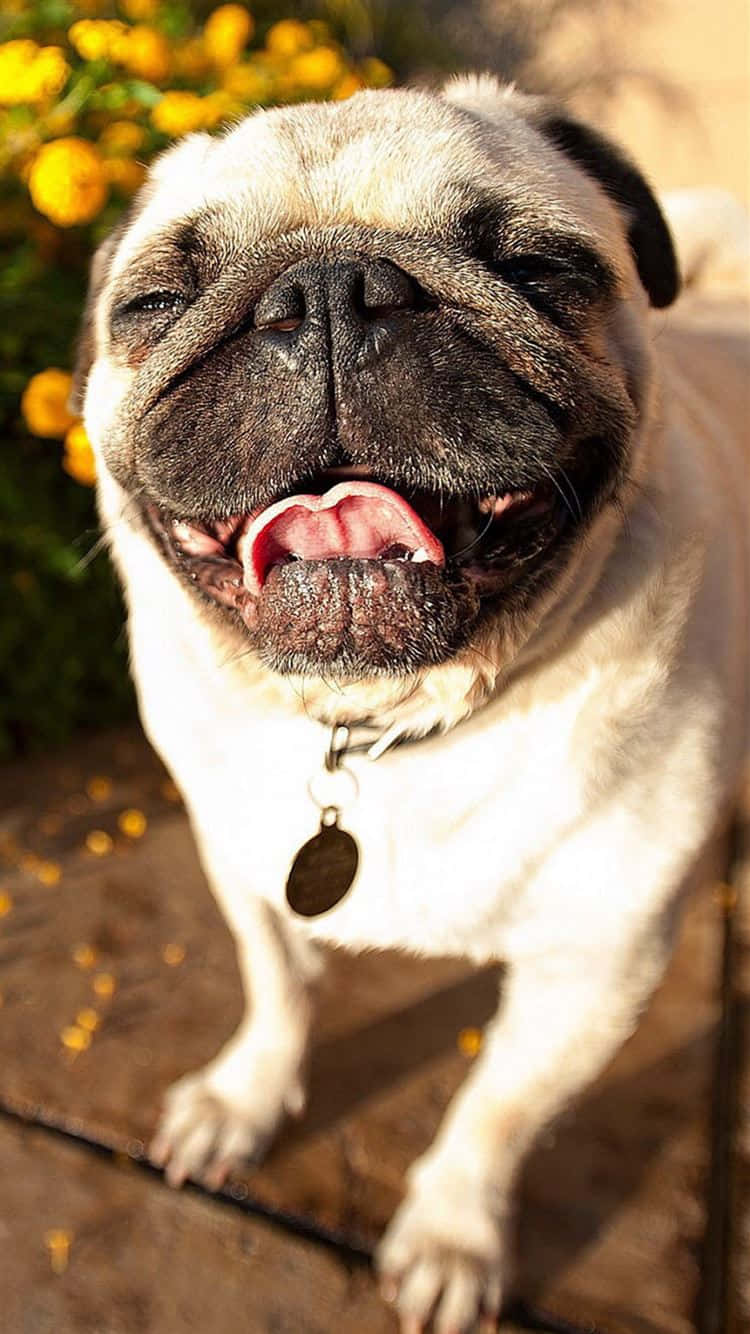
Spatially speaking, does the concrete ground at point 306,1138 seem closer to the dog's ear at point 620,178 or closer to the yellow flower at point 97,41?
the dog's ear at point 620,178

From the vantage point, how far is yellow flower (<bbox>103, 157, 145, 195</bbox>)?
2.45m

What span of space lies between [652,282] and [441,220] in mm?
475

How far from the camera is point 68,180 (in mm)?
2092

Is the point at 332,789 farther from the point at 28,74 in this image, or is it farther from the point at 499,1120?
the point at 28,74

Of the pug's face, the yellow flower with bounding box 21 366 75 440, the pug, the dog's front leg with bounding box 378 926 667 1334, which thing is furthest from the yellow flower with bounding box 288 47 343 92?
the dog's front leg with bounding box 378 926 667 1334

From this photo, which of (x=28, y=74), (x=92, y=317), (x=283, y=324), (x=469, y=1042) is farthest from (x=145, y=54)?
(x=469, y=1042)

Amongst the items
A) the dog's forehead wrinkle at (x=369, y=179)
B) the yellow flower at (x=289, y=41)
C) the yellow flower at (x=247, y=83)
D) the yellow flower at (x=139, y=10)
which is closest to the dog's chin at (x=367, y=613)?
the dog's forehead wrinkle at (x=369, y=179)

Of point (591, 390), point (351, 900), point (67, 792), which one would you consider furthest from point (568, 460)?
point (67, 792)

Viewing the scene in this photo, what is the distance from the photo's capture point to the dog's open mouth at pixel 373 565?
→ 1.20 meters

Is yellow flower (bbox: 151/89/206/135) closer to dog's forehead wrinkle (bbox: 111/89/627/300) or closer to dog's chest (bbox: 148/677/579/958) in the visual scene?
dog's forehead wrinkle (bbox: 111/89/627/300)

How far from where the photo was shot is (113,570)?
2.80 m

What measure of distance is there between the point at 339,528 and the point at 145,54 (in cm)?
192

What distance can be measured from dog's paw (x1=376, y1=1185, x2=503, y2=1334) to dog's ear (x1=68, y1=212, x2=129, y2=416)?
4.68 feet

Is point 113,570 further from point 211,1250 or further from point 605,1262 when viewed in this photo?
point 605,1262
